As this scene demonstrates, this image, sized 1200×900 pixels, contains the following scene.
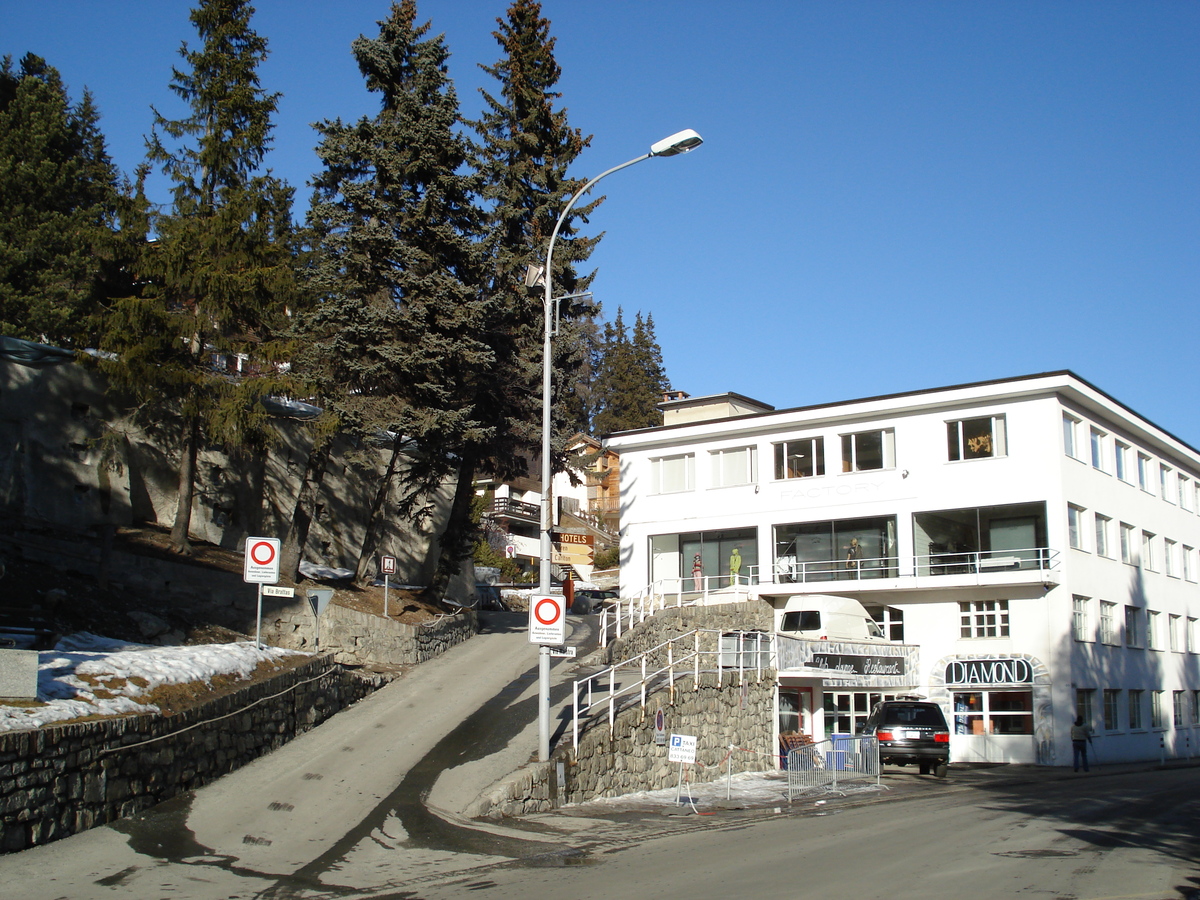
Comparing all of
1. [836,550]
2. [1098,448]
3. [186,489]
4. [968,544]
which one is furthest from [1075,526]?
[186,489]

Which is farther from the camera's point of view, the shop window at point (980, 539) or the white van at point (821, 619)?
the shop window at point (980, 539)

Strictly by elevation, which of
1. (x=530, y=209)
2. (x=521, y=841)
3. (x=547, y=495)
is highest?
(x=530, y=209)

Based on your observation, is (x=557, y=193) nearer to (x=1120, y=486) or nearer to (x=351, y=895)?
(x=1120, y=486)

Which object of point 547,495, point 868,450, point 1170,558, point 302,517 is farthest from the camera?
point 1170,558

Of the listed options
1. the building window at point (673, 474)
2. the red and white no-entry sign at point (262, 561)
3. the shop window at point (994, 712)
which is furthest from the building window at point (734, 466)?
the red and white no-entry sign at point (262, 561)

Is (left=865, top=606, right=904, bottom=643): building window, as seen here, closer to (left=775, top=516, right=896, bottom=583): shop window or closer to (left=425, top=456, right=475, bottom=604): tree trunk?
(left=775, top=516, right=896, bottom=583): shop window

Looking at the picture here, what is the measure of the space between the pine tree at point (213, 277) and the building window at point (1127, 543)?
28525 millimetres

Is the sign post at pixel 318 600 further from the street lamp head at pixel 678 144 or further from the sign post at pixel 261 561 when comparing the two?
the street lamp head at pixel 678 144

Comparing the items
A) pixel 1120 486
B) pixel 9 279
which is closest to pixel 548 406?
pixel 1120 486

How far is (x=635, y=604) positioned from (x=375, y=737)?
1782cm

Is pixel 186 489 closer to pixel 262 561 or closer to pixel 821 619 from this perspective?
pixel 262 561

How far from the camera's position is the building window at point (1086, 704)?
1153 inches

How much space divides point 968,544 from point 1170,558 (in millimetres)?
13465

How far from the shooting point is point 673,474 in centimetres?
3753
